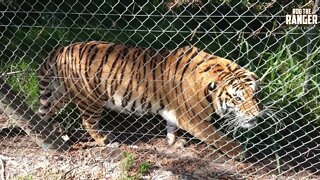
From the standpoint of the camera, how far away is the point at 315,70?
4590 millimetres

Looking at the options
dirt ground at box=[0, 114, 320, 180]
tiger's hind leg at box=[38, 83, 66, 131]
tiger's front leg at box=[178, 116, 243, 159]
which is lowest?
dirt ground at box=[0, 114, 320, 180]

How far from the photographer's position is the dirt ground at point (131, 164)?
13.5 ft

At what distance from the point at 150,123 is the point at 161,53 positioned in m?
0.63

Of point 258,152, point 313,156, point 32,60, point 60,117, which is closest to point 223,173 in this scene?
point 258,152

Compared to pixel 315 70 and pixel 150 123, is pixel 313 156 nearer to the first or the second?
pixel 315 70

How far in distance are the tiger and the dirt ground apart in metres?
0.13

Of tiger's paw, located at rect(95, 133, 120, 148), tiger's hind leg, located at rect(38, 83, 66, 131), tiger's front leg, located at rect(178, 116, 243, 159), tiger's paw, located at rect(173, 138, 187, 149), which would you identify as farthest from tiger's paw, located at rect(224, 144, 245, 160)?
tiger's hind leg, located at rect(38, 83, 66, 131)

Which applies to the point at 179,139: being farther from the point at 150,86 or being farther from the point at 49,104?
the point at 49,104

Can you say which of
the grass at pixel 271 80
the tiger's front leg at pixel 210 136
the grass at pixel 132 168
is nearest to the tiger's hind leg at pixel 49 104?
the grass at pixel 271 80

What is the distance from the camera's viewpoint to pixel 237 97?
412cm

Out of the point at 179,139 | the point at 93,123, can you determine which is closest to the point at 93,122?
the point at 93,123

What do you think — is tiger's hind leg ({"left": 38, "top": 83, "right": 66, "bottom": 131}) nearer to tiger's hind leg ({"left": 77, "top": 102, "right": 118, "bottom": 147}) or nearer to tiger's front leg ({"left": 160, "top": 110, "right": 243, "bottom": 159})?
tiger's hind leg ({"left": 77, "top": 102, "right": 118, "bottom": 147})

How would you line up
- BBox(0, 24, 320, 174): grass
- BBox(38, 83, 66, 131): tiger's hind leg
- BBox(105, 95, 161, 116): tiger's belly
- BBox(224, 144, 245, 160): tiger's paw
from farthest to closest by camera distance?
BBox(38, 83, 66, 131): tiger's hind leg < BBox(105, 95, 161, 116): tiger's belly < BBox(224, 144, 245, 160): tiger's paw < BBox(0, 24, 320, 174): grass

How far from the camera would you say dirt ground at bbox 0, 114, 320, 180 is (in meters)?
4.13
